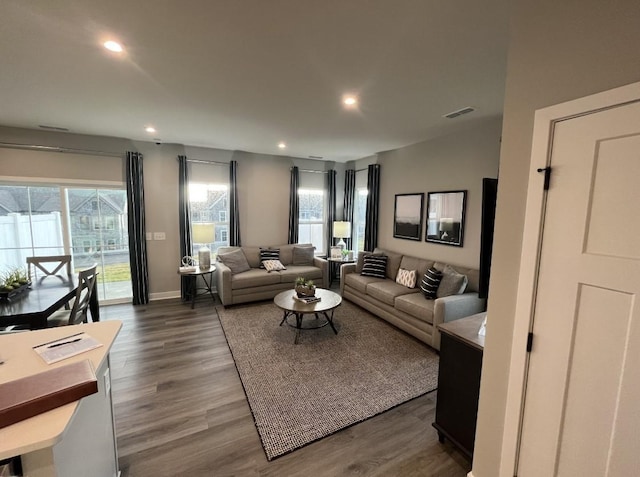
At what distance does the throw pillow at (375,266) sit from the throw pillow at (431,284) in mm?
997

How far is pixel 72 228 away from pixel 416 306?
16.8ft

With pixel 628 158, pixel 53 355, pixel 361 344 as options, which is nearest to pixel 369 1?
pixel 628 158

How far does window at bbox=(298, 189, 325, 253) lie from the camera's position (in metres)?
6.04

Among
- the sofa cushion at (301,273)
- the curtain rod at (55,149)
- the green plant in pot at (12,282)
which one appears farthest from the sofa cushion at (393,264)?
the curtain rod at (55,149)

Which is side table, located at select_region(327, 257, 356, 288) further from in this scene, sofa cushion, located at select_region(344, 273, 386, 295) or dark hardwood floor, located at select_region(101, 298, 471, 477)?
dark hardwood floor, located at select_region(101, 298, 471, 477)

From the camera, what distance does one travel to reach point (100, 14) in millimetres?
1540

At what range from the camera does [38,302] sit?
238cm

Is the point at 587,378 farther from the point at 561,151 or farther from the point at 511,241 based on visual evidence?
the point at 561,151

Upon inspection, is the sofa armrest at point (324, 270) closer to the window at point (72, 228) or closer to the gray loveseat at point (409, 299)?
the gray loveseat at point (409, 299)

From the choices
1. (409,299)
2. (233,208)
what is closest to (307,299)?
(409,299)

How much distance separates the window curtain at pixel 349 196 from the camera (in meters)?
6.13

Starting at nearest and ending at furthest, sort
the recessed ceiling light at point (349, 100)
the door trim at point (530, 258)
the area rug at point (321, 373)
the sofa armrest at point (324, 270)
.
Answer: the door trim at point (530, 258) < the area rug at point (321, 373) < the recessed ceiling light at point (349, 100) < the sofa armrest at point (324, 270)

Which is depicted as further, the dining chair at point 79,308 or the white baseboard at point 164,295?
the white baseboard at point 164,295

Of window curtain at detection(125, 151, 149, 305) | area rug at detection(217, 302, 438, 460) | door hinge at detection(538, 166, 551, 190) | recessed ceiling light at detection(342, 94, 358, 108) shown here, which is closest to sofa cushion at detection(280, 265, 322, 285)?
area rug at detection(217, 302, 438, 460)
